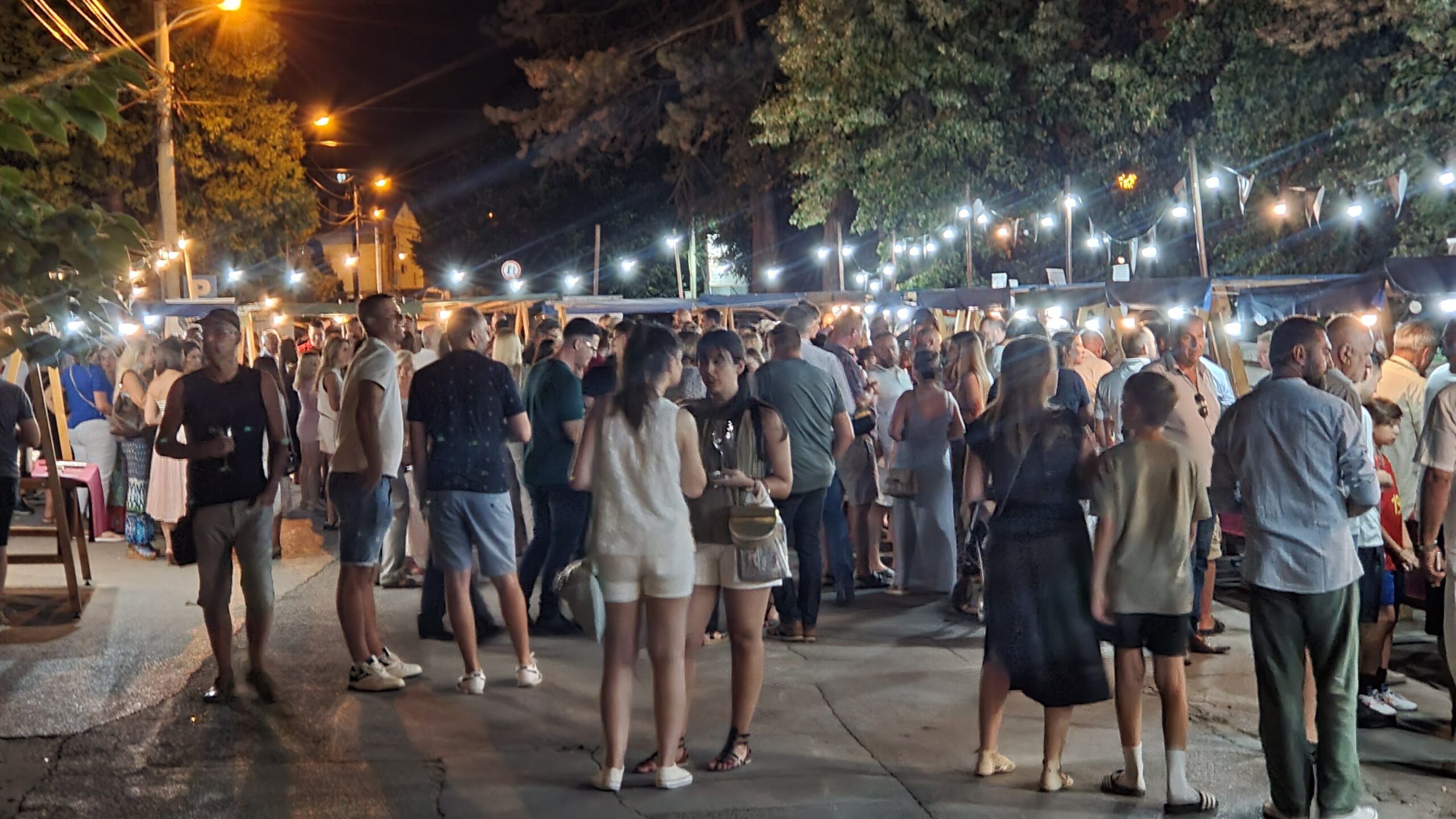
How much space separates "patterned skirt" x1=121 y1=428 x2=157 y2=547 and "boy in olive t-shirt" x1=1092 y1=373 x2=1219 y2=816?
864 centimetres

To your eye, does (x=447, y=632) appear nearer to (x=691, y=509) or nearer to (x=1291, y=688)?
(x=691, y=509)

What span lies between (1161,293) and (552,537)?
8209mm

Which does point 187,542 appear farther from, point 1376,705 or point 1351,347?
point 1376,705

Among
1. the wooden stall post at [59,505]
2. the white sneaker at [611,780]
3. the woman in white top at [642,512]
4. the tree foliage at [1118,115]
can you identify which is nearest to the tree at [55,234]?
the woman in white top at [642,512]

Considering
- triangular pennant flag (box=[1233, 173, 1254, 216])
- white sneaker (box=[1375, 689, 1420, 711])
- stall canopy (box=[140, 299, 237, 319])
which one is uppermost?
triangular pennant flag (box=[1233, 173, 1254, 216])

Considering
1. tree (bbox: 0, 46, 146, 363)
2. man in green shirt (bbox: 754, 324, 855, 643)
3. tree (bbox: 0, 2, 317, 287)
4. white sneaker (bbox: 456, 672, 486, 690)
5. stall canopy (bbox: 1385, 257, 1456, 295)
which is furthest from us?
tree (bbox: 0, 2, 317, 287)

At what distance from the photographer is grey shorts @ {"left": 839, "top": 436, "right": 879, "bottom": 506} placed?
9930 millimetres

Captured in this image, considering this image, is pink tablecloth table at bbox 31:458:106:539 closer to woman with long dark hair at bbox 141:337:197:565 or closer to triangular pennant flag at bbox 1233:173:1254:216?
woman with long dark hair at bbox 141:337:197:565

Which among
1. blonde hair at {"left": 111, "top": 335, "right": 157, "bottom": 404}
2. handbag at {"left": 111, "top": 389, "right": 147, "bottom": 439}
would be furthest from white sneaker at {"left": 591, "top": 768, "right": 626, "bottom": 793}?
blonde hair at {"left": 111, "top": 335, "right": 157, "bottom": 404}

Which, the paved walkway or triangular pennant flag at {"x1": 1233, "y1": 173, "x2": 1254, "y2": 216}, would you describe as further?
triangular pennant flag at {"x1": 1233, "y1": 173, "x2": 1254, "y2": 216}

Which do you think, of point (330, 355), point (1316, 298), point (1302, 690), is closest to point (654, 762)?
point (1302, 690)

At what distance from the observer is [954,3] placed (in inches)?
870

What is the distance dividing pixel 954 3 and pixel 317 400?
1418cm

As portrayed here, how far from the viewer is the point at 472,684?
6891 millimetres
